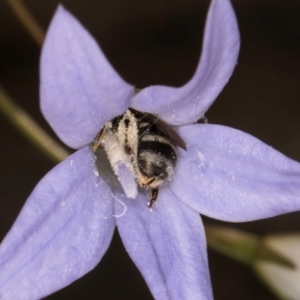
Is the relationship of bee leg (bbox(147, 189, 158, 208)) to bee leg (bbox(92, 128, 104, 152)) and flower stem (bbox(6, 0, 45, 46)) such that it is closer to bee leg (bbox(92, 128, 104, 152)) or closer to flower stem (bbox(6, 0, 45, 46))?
bee leg (bbox(92, 128, 104, 152))

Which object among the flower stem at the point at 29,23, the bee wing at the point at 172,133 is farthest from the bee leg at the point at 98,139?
the flower stem at the point at 29,23

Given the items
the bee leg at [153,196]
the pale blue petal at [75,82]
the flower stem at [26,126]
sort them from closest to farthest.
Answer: the pale blue petal at [75,82], the bee leg at [153,196], the flower stem at [26,126]

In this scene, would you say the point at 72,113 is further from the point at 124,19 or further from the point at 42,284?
the point at 124,19

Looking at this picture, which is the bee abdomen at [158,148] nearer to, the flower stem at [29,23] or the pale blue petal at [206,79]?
the pale blue petal at [206,79]

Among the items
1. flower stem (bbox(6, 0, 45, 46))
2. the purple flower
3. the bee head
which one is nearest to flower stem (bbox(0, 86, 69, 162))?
flower stem (bbox(6, 0, 45, 46))

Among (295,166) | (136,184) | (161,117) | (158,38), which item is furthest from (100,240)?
(158,38)
